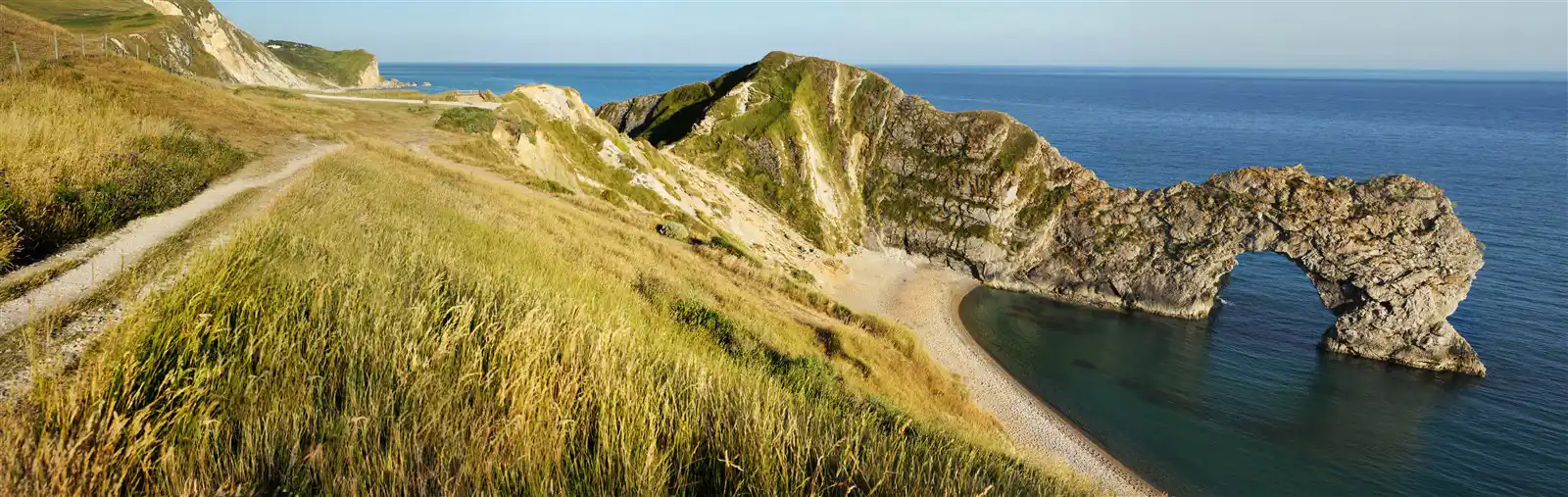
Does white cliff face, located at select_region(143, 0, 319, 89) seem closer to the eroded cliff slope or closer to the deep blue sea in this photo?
the eroded cliff slope

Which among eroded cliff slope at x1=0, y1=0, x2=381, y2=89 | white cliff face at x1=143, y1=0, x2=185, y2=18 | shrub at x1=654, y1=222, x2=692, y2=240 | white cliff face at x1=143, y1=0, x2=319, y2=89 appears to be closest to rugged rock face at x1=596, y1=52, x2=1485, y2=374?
shrub at x1=654, y1=222, x2=692, y2=240

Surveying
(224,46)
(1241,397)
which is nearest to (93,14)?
(224,46)

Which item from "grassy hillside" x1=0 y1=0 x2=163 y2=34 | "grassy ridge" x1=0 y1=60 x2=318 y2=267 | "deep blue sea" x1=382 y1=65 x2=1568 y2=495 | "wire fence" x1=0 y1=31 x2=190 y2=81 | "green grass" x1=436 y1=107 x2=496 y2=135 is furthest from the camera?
"grassy hillside" x1=0 y1=0 x2=163 y2=34

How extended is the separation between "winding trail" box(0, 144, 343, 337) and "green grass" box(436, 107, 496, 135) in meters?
23.4

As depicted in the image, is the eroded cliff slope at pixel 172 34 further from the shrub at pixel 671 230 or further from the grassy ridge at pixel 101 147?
the shrub at pixel 671 230

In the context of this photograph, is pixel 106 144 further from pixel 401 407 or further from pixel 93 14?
pixel 93 14

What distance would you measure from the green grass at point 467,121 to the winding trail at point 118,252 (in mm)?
23391

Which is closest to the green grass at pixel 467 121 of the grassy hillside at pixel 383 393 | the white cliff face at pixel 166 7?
the grassy hillside at pixel 383 393

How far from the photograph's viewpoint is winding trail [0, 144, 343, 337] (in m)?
6.41

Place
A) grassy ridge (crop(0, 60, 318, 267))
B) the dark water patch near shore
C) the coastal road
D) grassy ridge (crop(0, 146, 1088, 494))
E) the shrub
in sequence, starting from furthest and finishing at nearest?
the coastal road
the shrub
the dark water patch near shore
grassy ridge (crop(0, 60, 318, 267))
grassy ridge (crop(0, 146, 1088, 494))

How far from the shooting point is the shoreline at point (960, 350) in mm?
33719

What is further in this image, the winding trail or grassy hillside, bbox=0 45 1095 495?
the winding trail

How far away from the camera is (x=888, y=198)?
243 ft

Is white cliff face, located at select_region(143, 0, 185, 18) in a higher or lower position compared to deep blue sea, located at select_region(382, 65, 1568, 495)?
higher
